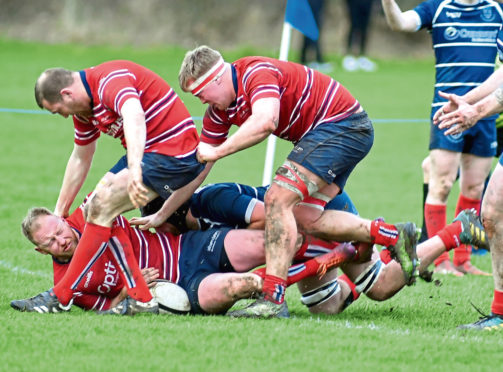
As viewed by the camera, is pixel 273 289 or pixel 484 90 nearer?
pixel 273 289

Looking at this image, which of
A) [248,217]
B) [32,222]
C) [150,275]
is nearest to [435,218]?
[248,217]

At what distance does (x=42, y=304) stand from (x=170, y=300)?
71 centimetres

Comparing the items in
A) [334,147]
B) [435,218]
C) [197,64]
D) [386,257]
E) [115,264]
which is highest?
[197,64]

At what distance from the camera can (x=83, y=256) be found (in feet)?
17.0

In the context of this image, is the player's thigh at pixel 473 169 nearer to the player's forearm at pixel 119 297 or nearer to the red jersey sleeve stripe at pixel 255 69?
the red jersey sleeve stripe at pixel 255 69

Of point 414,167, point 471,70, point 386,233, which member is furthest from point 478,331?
point 414,167

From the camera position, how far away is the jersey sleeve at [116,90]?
201 inches

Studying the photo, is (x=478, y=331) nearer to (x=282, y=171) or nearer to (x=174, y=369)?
(x=282, y=171)

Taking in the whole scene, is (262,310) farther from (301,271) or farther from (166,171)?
(166,171)

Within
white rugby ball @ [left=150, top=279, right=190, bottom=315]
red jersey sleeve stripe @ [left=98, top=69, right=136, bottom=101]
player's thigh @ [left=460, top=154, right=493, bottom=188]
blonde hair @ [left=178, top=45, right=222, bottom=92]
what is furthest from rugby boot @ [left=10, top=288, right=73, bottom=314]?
player's thigh @ [left=460, top=154, right=493, bottom=188]

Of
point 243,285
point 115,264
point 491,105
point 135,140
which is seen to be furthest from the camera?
point 115,264

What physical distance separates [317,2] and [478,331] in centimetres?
1666

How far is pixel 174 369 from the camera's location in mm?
4078

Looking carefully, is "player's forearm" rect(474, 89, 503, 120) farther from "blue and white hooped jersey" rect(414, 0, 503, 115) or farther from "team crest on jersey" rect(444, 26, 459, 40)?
"team crest on jersey" rect(444, 26, 459, 40)
